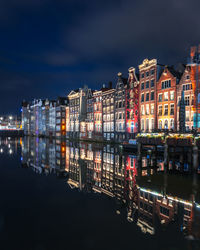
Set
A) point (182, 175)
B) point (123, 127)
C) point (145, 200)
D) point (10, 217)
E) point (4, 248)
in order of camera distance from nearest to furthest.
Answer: point (4, 248)
point (10, 217)
point (145, 200)
point (182, 175)
point (123, 127)

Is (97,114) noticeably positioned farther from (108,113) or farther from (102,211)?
(102,211)

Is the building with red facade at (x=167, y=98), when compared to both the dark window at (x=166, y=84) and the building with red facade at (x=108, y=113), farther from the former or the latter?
the building with red facade at (x=108, y=113)

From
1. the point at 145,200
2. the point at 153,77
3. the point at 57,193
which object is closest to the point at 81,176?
the point at 57,193

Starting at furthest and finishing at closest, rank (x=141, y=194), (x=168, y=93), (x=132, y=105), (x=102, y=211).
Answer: (x=132, y=105) < (x=168, y=93) < (x=141, y=194) < (x=102, y=211)

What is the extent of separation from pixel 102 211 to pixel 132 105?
5200 cm

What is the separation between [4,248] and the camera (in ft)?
32.4

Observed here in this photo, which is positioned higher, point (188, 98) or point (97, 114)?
point (188, 98)

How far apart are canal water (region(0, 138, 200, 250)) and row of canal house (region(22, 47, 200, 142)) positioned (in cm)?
1331

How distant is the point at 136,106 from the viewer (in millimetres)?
63000

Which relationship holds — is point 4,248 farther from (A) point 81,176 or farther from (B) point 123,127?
(B) point 123,127

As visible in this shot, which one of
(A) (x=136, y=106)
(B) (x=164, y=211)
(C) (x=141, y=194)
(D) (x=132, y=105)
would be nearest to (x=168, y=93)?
(A) (x=136, y=106)

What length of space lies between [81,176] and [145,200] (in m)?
10.5

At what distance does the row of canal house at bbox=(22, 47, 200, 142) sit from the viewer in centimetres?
4725

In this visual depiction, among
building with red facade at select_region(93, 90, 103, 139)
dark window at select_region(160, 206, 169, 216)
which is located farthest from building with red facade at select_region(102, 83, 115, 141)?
dark window at select_region(160, 206, 169, 216)
